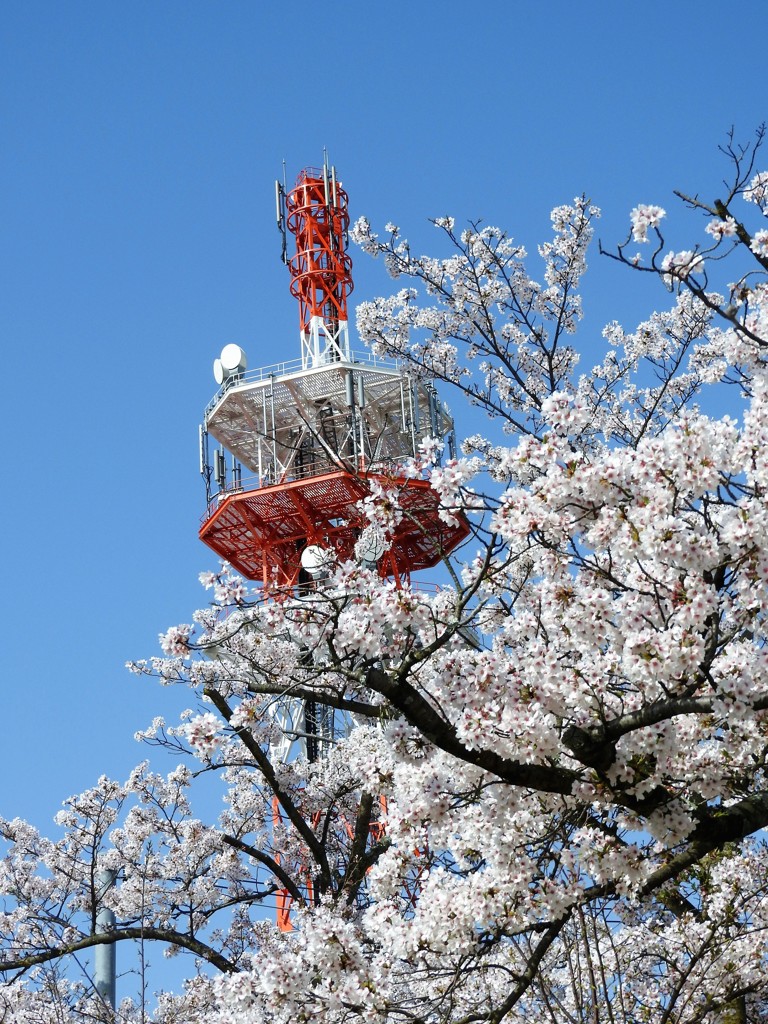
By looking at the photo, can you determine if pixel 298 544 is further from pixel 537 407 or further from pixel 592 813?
pixel 592 813

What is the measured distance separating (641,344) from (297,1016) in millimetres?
7184

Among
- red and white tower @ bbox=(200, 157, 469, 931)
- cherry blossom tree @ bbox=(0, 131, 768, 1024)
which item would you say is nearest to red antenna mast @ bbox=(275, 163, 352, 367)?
red and white tower @ bbox=(200, 157, 469, 931)

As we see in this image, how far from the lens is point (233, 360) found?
30469mm

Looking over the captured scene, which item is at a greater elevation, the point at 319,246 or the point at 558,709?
the point at 319,246

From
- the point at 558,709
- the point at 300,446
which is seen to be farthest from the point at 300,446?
the point at 558,709

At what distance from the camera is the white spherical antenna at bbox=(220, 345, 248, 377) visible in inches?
1192

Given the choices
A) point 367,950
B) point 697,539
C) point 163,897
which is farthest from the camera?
point 163,897

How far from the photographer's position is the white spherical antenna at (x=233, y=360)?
30.3m

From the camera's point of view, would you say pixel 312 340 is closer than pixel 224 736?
No

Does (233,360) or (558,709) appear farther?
(233,360)

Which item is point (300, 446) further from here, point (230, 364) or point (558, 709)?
point (558, 709)

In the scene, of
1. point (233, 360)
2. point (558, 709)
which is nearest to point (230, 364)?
point (233, 360)

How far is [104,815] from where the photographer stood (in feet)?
47.7

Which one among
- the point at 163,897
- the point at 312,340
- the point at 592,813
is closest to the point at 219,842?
the point at 163,897
